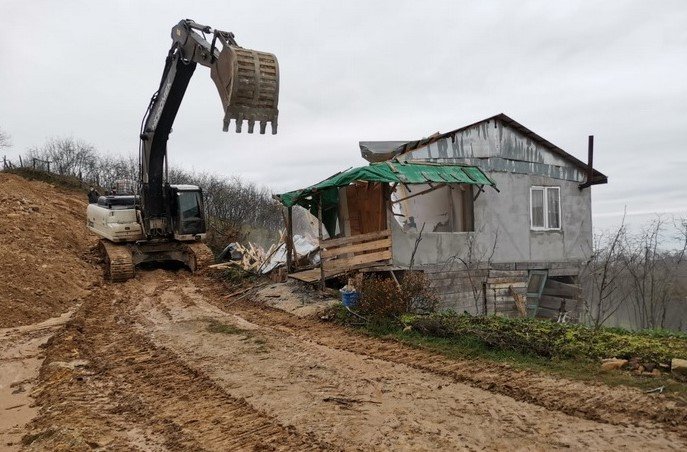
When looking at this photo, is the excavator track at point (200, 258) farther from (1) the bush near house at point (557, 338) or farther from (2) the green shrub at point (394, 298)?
(1) the bush near house at point (557, 338)

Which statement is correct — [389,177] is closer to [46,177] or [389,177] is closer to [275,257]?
[275,257]

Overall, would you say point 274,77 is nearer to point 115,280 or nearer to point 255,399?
point 255,399

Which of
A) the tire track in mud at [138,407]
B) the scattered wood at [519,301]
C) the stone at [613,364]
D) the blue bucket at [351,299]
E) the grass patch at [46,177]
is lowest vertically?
the scattered wood at [519,301]

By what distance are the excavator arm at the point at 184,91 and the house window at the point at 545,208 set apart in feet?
29.7

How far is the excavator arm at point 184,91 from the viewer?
29.2 ft

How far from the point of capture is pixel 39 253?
15.8m

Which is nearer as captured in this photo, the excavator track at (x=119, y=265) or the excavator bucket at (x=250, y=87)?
the excavator bucket at (x=250, y=87)

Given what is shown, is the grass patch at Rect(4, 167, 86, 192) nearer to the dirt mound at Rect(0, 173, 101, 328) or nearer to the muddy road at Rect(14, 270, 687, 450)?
the dirt mound at Rect(0, 173, 101, 328)

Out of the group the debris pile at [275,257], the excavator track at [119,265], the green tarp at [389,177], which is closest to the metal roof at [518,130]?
the green tarp at [389,177]

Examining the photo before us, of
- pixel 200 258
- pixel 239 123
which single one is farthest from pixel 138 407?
pixel 200 258

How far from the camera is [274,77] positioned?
912 cm

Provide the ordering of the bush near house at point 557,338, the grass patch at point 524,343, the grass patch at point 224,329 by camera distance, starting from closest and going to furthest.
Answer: the grass patch at point 524,343 < the bush near house at point 557,338 < the grass patch at point 224,329

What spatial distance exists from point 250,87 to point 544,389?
6.54m

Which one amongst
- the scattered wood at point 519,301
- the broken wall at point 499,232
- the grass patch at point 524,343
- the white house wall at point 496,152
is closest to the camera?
the grass patch at point 524,343
